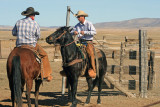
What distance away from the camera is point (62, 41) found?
8289mm

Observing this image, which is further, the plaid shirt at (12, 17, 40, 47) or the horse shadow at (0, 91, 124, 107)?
the horse shadow at (0, 91, 124, 107)

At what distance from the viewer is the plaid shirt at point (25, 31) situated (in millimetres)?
7840

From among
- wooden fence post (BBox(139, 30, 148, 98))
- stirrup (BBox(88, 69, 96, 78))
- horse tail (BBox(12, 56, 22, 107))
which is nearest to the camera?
horse tail (BBox(12, 56, 22, 107))

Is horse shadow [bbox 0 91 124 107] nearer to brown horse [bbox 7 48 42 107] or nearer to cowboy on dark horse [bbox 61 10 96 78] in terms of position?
cowboy on dark horse [bbox 61 10 96 78]

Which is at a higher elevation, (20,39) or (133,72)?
(20,39)

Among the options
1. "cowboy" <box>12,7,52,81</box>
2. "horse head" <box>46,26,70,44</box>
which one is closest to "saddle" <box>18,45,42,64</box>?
"cowboy" <box>12,7,52,81</box>

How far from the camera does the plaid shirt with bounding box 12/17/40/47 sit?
7.84m

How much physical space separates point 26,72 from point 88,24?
3032mm

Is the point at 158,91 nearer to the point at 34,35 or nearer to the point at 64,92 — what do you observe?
the point at 64,92

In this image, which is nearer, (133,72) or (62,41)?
(62,41)

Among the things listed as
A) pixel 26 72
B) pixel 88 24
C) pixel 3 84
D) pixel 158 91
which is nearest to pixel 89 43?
pixel 88 24

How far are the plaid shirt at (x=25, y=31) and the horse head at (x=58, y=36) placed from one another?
1.41ft

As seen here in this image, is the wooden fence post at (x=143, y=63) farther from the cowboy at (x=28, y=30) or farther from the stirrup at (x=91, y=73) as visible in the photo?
the cowboy at (x=28, y=30)

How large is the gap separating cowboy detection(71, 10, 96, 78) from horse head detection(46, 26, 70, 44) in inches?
25.0
